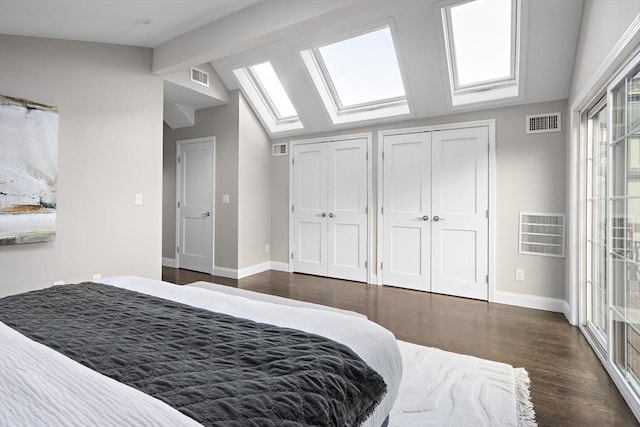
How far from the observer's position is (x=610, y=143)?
226 centimetres

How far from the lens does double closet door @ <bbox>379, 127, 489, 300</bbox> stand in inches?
156

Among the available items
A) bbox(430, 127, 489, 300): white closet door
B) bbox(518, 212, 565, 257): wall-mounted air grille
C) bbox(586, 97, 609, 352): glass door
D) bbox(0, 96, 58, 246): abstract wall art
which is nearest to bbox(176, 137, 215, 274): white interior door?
bbox(0, 96, 58, 246): abstract wall art

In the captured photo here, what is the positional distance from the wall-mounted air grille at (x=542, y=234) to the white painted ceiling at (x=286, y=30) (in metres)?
1.23

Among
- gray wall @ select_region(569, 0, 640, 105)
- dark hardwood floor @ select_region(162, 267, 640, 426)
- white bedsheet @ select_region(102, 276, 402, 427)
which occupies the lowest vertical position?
dark hardwood floor @ select_region(162, 267, 640, 426)

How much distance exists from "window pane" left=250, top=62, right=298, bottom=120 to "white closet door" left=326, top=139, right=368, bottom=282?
868 mm

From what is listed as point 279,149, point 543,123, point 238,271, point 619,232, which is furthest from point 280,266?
point 619,232

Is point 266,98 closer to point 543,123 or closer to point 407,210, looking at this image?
point 407,210

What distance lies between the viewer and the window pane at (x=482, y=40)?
3.24 m

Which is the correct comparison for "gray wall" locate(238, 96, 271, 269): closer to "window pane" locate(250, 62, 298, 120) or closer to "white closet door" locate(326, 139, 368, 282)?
"window pane" locate(250, 62, 298, 120)

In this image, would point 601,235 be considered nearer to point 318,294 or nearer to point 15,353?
point 318,294

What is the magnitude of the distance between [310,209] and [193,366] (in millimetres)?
4227

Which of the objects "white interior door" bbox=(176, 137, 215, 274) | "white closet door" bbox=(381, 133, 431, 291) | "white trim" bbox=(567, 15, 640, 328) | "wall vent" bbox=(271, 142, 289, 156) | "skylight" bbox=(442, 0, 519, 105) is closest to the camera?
"white trim" bbox=(567, 15, 640, 328)

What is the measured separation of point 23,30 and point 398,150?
3801 millimetres

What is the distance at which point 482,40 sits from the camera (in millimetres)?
3514
